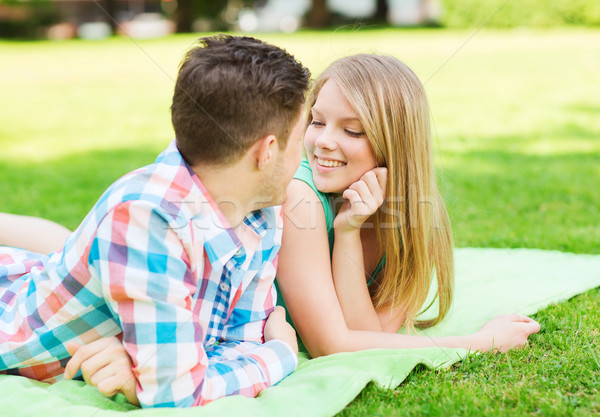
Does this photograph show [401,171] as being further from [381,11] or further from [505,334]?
[381,11]

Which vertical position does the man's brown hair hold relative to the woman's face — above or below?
above

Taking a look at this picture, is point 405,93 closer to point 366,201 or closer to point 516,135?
point 366,201

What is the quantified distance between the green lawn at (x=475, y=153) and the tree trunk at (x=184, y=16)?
39.5 feet

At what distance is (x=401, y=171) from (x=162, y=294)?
53.0 inches

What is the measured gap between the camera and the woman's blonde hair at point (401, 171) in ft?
9.09

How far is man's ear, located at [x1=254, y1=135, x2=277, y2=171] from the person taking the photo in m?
2.22

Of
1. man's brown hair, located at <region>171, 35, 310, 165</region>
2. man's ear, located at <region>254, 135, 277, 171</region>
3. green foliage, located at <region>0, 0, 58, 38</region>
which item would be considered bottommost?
green foliage, located at <region>0, 0, 58, 38</region>

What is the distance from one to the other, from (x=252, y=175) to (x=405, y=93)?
0.94 m

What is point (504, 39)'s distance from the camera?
18766 millimetres

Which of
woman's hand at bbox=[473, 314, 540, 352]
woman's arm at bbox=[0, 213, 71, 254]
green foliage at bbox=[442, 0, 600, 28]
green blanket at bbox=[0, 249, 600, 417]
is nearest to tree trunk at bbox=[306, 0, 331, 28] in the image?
green foliage at bbox=[442, 0, 600, 28]

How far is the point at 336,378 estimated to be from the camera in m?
2.31

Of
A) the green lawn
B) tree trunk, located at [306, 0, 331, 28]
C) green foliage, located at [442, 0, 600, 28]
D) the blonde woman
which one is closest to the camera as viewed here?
the green lawn

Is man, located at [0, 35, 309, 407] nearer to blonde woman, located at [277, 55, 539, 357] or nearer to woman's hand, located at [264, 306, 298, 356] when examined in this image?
woman's hand, located at [264, 306, 298, 356]

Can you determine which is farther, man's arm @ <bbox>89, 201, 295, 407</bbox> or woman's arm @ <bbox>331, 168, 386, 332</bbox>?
woman's arm @ <bbox>331, 168, 386, 332</bbox>
